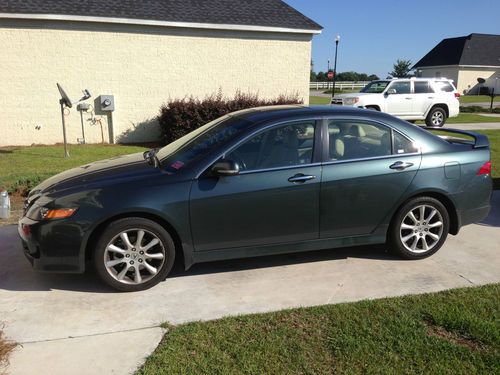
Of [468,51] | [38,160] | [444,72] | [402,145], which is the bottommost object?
[38,160]

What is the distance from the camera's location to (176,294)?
3975 millimetres

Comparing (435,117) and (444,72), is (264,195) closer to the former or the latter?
(435,117)

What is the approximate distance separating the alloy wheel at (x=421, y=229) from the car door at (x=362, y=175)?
0.91 feet

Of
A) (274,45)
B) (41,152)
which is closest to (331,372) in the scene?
(41,152)

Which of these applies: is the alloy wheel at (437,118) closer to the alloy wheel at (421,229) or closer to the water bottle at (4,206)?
the alloy wheel at (421,229)

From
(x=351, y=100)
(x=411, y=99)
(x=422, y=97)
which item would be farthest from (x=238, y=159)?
(x=422, y=97)

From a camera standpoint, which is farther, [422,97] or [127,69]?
[422,97]

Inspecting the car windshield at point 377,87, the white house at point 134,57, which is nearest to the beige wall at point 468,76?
the car windshield at point 377,87

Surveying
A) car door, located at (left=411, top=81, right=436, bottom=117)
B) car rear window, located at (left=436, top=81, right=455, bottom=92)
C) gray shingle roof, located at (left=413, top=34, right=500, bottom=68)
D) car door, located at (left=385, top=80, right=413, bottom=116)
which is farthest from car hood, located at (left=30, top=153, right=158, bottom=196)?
gray shingle roof, located at (left=413, top=34, right=500, bottom=68)

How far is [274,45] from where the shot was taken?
14.4 m

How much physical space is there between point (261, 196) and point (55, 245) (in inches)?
69.5

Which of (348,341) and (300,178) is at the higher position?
(300,178)

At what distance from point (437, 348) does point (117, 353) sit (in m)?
2.15

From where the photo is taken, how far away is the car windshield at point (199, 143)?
420 cm
